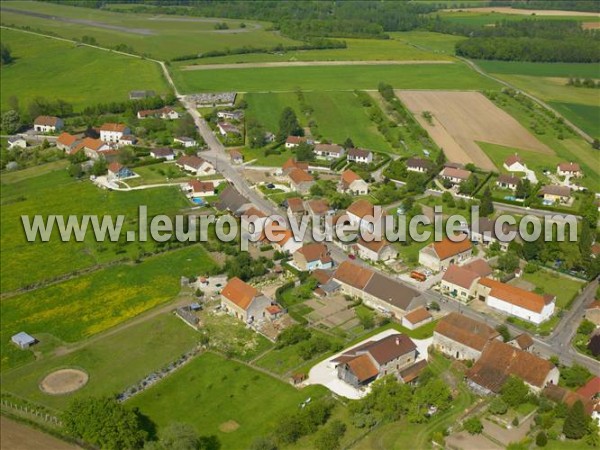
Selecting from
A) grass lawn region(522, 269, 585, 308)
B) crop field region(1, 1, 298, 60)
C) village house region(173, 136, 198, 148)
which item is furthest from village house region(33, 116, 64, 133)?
grass lawn region(522, 269, 585, 308)

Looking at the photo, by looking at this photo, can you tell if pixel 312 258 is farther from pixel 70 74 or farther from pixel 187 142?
pixel 70 74

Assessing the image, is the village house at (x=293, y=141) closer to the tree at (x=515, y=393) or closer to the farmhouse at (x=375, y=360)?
the farmhouse at (x=375, y=360)

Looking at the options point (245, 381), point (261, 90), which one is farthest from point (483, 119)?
point (245, 381)

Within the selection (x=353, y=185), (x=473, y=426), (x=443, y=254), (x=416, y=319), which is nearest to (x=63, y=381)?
(x=416, y=319)

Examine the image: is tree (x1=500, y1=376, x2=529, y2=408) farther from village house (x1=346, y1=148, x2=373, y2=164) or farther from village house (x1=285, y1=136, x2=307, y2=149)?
village house (x1=285, y1=136, x2=307, y2=149)

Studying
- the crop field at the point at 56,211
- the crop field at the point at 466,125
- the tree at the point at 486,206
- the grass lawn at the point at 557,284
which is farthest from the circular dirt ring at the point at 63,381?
the crop field at the point at 466,125

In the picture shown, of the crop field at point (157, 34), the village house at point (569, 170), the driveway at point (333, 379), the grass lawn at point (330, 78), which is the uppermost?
the crop field at point (157, 34)

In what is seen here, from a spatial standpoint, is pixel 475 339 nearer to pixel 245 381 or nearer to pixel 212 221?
pixel 245 381
